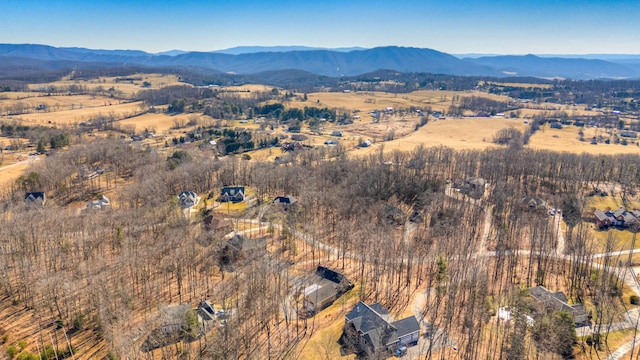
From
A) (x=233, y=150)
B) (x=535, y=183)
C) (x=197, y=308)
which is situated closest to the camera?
(x=197, y=308)

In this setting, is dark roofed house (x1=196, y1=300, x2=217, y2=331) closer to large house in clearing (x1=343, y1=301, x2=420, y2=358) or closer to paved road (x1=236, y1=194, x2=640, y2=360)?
large house in clearing (x1=343, y1=301, x2=420, y2=358)

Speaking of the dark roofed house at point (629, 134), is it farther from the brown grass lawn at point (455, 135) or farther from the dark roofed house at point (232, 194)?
the dark roofed house at point (232, 194)

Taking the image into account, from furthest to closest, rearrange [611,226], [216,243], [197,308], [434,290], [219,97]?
1. [219,97]
2. [611,226]
3. [216,243]
4. [434,290]
5. [197,308]

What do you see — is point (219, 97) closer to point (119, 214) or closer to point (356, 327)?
point (119, 214)

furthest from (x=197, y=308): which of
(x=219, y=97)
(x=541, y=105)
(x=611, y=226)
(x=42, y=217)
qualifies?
(x=541, y=105)

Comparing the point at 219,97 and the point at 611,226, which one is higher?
the point at 219,97

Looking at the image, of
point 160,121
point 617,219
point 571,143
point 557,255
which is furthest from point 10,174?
point 571,143

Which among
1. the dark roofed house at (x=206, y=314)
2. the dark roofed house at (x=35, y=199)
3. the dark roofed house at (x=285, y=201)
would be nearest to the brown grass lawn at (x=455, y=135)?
the dark roofed house at (x=285, y=201)
